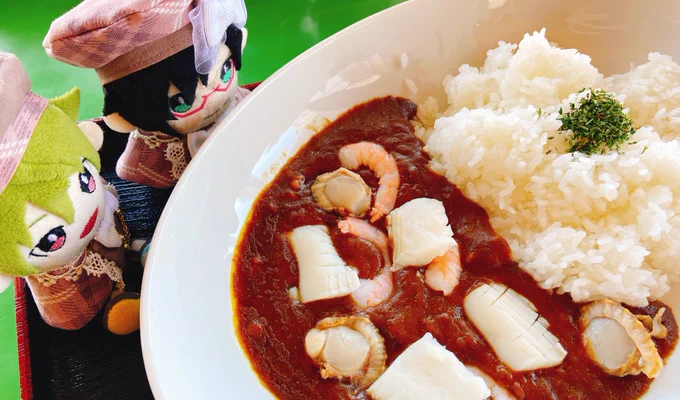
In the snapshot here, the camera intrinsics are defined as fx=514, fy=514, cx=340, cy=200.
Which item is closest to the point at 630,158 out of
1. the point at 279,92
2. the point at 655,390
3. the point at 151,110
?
the point at 655,390

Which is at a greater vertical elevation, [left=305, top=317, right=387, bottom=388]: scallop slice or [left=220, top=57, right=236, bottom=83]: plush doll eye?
[left=220, top=57, right=236, bottom=83]: plush doll eye

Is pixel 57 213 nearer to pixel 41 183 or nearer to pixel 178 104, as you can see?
pixel 41 183

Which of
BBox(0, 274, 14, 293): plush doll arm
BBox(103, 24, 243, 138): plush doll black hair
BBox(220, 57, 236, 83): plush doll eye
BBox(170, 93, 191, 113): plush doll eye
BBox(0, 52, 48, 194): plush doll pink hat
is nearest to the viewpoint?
BBox(0, 52, 48, 194): plush doll pink hat

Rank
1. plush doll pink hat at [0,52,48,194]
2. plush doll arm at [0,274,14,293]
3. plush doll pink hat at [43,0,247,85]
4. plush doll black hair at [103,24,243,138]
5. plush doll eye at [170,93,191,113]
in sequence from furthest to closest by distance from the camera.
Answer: plush doll eye at [170,93,191,113] → plush doll black hair at [103,24,243,138] → plush doll arm at [0,274,14,293] → plush doll pink hat at [43,0,247,85] → plush doll pink hat at [0,52,48,194]

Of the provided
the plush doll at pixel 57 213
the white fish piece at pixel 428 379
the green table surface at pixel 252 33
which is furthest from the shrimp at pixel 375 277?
the green table surface at pixel 252 33

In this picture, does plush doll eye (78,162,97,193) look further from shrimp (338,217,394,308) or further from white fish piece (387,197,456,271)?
white fish piece (387,197,456,271)

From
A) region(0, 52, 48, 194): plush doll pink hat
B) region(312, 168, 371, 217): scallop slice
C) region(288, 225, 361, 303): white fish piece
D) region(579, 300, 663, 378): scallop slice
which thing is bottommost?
region(579, 300, 663, 378): scallop slice

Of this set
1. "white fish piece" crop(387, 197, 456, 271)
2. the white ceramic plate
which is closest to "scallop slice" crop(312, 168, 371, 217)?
"white fish piece" crop(387, 197, 456, 271)

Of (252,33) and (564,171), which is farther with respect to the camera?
(252,33)

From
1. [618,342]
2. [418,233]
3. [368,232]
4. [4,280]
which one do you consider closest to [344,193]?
[368,232]
